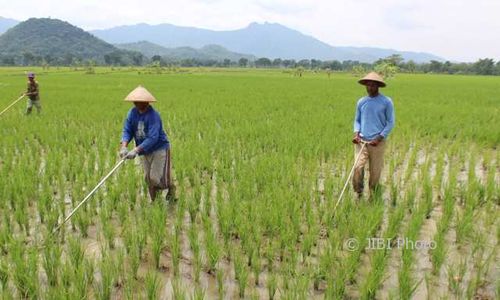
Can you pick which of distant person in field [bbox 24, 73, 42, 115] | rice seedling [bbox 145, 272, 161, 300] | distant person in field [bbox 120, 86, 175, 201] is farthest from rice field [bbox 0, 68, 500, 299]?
distant person in field [bbox 24, 73, 42, 115]

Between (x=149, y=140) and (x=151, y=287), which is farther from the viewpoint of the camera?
(x=149, y=140)

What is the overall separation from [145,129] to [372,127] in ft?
7.18

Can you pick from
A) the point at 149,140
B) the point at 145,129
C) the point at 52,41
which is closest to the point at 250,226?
the point at 149,140

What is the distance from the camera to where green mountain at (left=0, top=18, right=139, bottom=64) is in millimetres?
99250

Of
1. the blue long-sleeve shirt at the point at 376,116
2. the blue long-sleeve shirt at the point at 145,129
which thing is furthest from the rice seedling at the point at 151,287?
the blue long-sleeve shirt at the point at 376,116

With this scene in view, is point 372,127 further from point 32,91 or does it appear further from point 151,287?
point 32,91

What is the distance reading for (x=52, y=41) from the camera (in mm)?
106438

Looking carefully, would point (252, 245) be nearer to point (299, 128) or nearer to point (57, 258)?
point (57, 258)

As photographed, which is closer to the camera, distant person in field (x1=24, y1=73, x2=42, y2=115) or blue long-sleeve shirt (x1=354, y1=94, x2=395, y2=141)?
blue long-sleeve shirt (x1=354, y1=94, x2=395, y2=141)

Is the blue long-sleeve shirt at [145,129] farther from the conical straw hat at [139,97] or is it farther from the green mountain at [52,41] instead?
the green mountain at [52,41]

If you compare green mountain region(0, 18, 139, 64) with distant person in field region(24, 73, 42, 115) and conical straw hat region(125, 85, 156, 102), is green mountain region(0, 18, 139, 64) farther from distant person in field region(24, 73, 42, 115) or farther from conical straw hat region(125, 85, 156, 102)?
conical straw hat region(125, 85, 156, 102)

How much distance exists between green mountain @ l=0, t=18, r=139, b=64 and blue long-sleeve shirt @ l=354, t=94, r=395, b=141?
100 meters

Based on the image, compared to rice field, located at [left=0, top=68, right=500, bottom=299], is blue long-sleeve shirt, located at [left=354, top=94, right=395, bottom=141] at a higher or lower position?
higher

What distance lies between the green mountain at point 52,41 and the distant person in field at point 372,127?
100 metres
